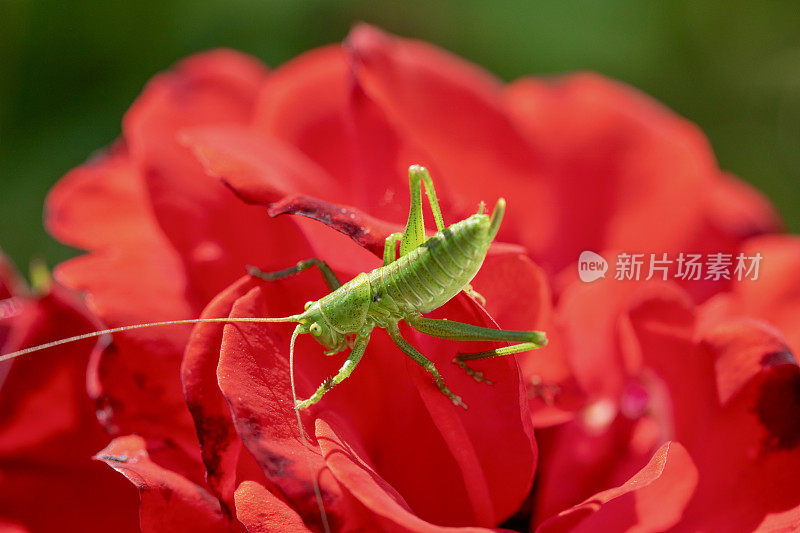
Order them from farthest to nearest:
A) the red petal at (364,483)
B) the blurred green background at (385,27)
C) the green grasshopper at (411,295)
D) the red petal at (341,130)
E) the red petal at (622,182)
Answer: the blurred green background at (385,27) < the red petal at (622,182) < the red petal at (341,130) < the green grasshopper at (411,295) < the red petal at (364,483)

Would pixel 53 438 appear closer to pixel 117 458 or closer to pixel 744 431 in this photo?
pixel 117 458

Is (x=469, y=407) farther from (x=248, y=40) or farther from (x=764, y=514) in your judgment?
(x=248, y=40)

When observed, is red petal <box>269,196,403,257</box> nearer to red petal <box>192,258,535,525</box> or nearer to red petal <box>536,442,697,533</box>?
red petal <box>192,258,535,525</box>

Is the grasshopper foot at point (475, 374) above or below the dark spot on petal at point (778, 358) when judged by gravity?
above

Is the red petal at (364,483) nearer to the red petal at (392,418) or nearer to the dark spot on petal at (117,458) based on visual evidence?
the red petal at (392,418)

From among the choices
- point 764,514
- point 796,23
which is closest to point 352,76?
point 764,514

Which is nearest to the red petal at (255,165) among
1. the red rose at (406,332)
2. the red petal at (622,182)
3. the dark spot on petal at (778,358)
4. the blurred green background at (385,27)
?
the red rose at (406,332)
